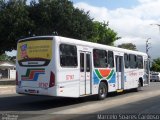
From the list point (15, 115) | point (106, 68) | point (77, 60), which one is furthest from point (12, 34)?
point (15, 115)

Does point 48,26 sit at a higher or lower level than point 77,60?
higher

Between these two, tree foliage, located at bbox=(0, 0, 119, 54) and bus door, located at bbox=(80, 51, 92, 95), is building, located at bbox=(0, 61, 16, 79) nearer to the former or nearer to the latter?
tree foliage, located at bbox=(0, 0, 119, 54)

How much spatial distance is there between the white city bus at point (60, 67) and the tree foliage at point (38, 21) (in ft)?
60.3

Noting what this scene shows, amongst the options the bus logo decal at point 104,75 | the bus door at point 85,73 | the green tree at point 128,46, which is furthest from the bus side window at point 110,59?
the green tree at point 128,46

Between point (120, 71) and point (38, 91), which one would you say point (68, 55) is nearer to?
point (38, 91)

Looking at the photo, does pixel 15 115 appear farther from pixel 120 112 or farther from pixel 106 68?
pixel 106 68

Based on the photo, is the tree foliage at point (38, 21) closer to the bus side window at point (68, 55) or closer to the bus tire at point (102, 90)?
the bus tire at point (102, 90)

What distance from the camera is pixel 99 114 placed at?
571 inches

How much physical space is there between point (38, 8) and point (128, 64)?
17.9m

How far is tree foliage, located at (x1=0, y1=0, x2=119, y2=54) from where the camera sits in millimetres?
38219

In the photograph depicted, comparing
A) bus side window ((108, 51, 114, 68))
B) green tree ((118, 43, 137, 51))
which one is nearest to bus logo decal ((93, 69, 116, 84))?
bus side window ((108, 51, 114, 68))

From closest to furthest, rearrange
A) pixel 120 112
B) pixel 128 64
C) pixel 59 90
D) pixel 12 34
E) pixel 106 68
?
pixel 120 112, pixel 59 90, pixel 106 68, pixel 128 64, pixel 12 34

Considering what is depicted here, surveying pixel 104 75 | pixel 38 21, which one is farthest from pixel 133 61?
pixel 38 21

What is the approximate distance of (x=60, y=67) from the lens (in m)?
16.7
